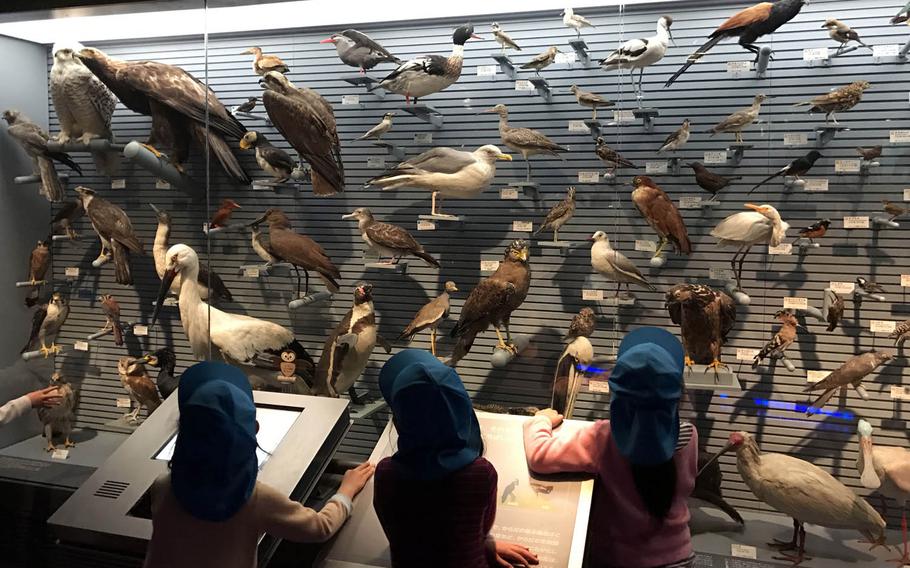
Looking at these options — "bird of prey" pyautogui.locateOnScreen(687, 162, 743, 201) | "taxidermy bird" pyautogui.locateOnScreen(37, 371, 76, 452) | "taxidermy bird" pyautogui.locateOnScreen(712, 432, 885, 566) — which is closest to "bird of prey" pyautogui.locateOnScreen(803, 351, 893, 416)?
"taxidermy bird" pyautogui.locateOnScreen(712, 432, 885, 566)

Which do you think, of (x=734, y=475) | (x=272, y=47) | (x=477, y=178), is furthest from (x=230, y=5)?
(x=734, y=475)

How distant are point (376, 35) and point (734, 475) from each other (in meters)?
2.59

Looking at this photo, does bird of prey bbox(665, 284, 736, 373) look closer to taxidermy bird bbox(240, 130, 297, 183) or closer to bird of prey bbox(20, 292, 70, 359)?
taxidermy bird bbox(240, 130, 297, 183)

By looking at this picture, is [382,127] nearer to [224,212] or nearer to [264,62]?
[264,62]

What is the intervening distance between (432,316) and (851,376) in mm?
1841

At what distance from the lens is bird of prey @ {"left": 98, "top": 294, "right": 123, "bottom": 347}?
3.59 meters

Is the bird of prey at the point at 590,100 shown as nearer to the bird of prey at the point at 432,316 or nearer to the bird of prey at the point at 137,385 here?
the bird of prey at the point at 432,316

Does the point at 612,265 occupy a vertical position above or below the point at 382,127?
below

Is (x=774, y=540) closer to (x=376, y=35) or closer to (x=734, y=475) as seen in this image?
(x=734, y=475)

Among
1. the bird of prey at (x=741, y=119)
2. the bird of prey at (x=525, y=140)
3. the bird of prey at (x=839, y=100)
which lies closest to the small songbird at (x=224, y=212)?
the bird of prey at (x=525, y=140)

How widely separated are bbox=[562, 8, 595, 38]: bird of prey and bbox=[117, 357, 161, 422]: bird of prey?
2779mm

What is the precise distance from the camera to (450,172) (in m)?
3.17

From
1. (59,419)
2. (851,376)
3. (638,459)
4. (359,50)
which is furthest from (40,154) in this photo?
(851,376)

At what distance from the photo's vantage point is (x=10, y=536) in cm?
314
